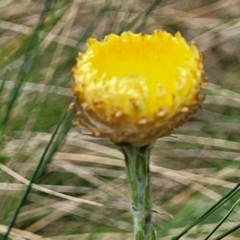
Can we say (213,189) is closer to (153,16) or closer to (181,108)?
(153,16)

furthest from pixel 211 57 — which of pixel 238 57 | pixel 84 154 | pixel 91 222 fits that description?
pixel 91 222

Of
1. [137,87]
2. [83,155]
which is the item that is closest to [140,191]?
[137,87]

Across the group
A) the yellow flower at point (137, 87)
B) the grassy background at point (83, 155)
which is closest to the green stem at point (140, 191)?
the yellow flower at point (137, 87)

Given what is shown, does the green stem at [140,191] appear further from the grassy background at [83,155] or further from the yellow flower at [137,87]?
the grassy background at [83,155]

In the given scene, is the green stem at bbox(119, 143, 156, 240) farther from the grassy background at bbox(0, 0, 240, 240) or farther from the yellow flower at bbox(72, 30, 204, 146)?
the grassy background at bbox(0, 0, 240, 240)

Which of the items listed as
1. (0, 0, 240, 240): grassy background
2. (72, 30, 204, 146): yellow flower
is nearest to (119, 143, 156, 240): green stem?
(72, 30, 204, 146): yellow flower

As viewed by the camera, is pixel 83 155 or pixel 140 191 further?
pixel 83 155

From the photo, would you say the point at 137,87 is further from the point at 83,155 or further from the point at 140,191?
the point at 83,155

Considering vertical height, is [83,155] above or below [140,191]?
above
